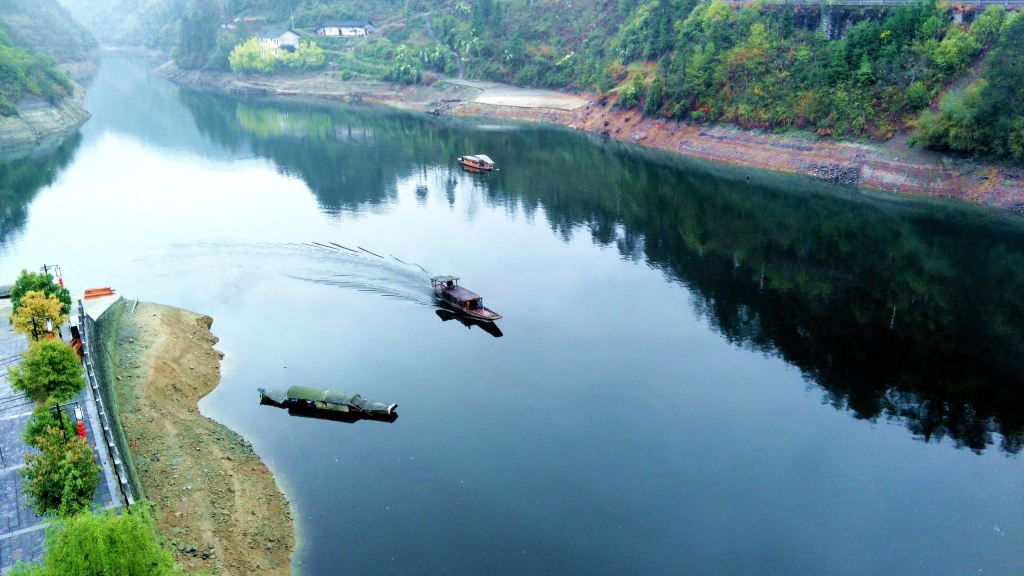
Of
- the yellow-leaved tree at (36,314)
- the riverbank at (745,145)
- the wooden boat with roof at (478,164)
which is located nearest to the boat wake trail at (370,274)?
the yellow-leaved tree at (36,314)

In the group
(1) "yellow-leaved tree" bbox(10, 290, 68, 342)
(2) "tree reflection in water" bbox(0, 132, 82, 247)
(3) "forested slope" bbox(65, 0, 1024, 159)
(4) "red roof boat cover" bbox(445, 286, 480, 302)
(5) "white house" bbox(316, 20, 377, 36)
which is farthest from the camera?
(5) "white house" bbox(316, 20, 377, 36)

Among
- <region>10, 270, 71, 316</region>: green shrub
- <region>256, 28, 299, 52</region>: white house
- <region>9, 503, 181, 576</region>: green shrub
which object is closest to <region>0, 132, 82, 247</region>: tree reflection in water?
<region>10, 270, 71, 316</region>: green shrub

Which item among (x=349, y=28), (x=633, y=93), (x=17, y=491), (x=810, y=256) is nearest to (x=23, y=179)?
(x=17, y=491)

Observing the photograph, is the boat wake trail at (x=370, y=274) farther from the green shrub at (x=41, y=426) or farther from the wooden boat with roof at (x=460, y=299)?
the green shrub at (x=41, y=426)

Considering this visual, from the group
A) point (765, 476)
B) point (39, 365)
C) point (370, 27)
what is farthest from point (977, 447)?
point (370, 27)

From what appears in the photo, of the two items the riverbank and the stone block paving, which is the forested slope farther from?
the stone block paving

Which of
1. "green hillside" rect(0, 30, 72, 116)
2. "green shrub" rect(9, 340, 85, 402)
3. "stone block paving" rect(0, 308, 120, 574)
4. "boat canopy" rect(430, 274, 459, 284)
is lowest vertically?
"stone block paving" rect(0, 308, 120, 574)
